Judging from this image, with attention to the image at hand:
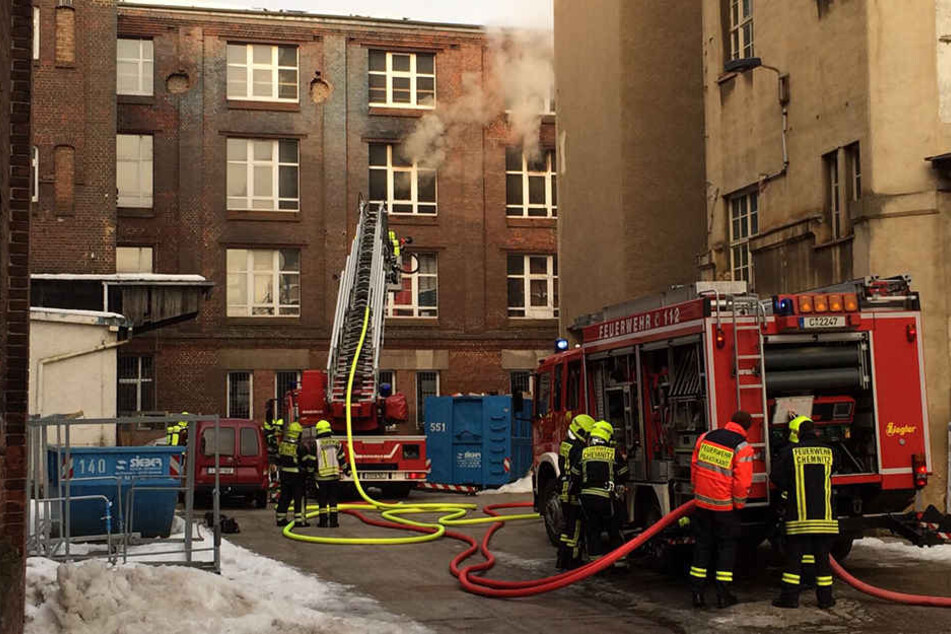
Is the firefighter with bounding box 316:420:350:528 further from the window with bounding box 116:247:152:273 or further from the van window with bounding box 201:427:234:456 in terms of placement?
the window with bounding box 116:247:152:273

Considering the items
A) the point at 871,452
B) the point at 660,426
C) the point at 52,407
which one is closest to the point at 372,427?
the point at 52,407

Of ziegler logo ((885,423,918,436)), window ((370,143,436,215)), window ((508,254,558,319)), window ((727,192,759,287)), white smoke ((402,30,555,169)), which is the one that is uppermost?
white smoke ((402,30,555,169))

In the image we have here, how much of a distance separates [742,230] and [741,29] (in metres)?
3.45

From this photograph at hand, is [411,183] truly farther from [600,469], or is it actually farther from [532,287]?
[600,469]

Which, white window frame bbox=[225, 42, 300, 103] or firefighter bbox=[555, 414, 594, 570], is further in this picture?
white window frame bbox=[225, 42, 300, 103]

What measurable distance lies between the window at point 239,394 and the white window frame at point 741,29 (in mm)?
20325

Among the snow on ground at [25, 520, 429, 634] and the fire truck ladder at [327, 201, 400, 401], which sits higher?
the fire truck ladder at [327, 201, 400, 401]

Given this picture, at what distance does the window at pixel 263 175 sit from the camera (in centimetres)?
3800

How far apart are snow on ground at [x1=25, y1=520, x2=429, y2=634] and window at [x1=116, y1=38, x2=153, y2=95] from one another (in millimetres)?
28796

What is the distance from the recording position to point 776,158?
19.5m

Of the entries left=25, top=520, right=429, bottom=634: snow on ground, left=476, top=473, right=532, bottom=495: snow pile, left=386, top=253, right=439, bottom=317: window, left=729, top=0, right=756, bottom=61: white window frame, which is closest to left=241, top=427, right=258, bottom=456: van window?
left=476, top=473, right=532, bottom=495: snow pile

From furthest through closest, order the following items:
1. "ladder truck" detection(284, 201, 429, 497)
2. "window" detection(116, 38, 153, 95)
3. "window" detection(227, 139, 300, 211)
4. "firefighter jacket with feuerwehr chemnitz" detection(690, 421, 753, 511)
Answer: "window" detection(227, 139, 300, 211) → "window" detection(116, 38, 153, 95) → "ladder truck" detection(284, 201, 429, 497) → "firefighter jacket with feuerwehr chemnitz" detection(690, 421, 753, 511)

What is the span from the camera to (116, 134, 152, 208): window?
122ft

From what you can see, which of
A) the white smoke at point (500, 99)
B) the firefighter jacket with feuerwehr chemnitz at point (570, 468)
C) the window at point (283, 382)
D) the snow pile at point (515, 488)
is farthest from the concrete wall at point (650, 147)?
the firefighter jacket with feuerwehr chemnitz at point (570, 468)
